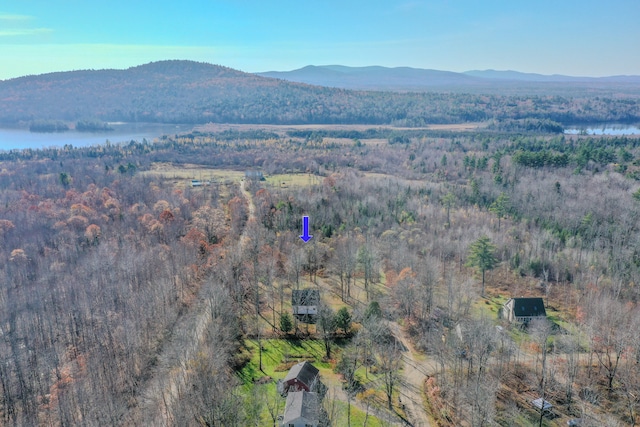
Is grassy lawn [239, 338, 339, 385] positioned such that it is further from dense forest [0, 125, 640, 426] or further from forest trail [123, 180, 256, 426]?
forest trail [123, 180, 256, 426]

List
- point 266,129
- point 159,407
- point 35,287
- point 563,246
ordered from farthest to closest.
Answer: point 266,129
point 563,246
point 35,287
point 159,407

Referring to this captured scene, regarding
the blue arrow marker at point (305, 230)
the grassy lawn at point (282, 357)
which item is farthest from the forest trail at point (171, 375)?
the blue arrow marker at point (305, 230)

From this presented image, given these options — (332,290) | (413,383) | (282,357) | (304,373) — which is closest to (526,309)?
(413,383)

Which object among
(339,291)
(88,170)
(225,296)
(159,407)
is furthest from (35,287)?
(88,170)

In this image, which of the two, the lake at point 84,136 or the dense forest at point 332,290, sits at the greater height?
the lake at point 84,136

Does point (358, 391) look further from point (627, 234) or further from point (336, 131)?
point (336, 131)

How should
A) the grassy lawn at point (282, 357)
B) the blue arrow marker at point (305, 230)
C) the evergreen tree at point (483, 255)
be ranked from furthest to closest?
the blue arrow marker at point (305, 230), the evergreen tree at point (483, 255), the grassy lawn at point (282, 357)

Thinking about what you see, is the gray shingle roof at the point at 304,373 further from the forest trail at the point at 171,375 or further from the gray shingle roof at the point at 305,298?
the gray shingle roof at the point at 305,298
